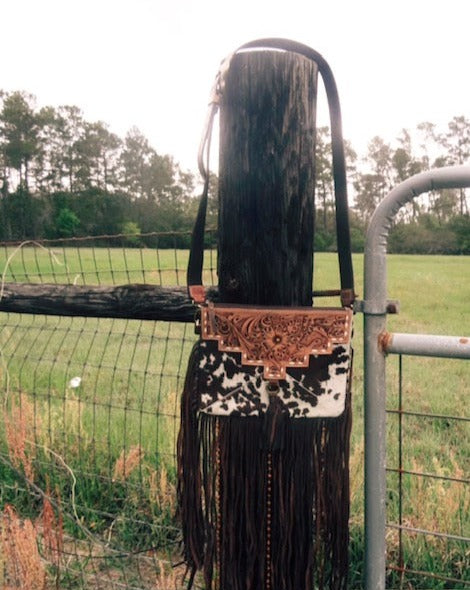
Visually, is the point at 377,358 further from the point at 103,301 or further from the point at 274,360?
the point at 103,301

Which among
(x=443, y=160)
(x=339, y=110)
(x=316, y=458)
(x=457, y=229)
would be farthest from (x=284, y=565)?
(x=443, y=160)

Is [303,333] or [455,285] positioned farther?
[455,285]

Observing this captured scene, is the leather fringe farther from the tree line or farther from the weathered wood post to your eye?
the tree line

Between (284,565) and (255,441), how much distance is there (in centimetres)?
31

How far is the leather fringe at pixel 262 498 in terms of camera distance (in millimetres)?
1445

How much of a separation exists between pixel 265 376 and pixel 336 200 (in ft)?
1.39

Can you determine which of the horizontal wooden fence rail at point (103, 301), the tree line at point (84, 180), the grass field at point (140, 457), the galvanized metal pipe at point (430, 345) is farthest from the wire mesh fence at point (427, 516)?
the tree line at point (84, 180)

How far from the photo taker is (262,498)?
1472 mm

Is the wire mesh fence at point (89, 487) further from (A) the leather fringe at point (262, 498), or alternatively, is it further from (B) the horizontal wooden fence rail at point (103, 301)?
(A) the leather fringe at point (262, 498)

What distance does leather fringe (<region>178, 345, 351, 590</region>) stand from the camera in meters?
1.45

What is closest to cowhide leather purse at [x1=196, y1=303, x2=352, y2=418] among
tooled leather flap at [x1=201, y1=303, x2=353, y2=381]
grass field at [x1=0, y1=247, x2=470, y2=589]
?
tooled leather flap at [x1=201, y1=303, x2=353, y2=381]

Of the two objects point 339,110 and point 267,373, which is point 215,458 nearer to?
point 267,373

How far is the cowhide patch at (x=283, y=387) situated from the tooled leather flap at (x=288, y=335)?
3 centimetres

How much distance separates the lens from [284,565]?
58.5 inches
